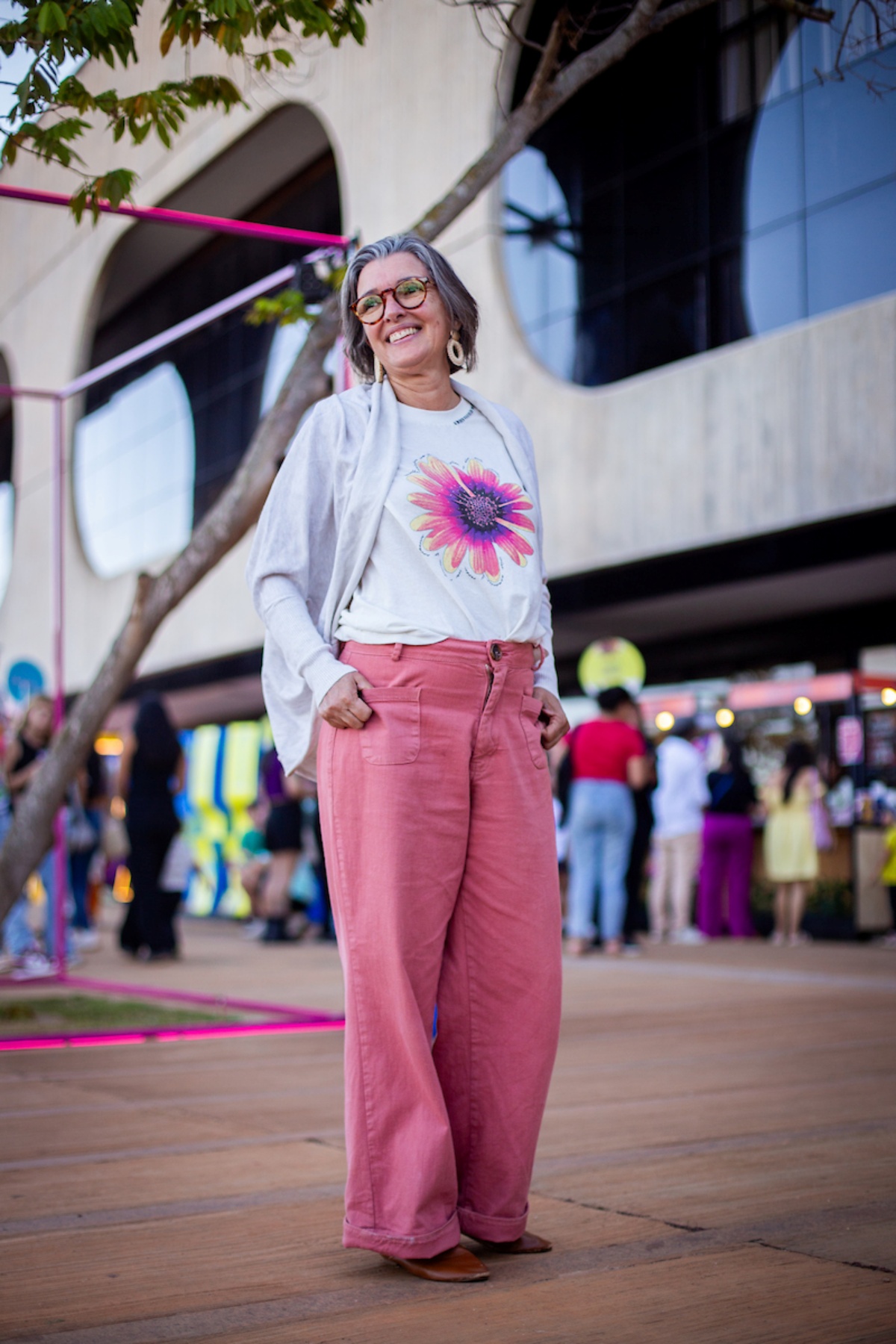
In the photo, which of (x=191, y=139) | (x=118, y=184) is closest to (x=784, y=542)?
(x=118, y=184)

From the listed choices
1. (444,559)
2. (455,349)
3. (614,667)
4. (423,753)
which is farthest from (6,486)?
(423,753)

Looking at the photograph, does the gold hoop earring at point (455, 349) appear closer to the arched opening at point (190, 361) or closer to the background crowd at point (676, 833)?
the background crowd at point (676, 833)

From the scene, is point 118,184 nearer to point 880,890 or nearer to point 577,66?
point 577,66

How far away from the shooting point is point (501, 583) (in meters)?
2.56

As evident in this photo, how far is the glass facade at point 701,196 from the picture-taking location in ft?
37.8

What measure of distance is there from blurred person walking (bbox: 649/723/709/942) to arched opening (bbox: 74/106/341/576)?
8.34 meters

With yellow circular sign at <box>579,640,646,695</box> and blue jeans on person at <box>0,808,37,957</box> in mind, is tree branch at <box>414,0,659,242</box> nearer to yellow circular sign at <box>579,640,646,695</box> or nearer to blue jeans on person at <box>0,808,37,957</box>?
blue jeans on person at <box>0,808,37,957</box>

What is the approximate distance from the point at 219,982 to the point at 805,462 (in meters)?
6.39

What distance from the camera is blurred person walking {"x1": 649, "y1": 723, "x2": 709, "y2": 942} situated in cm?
1266

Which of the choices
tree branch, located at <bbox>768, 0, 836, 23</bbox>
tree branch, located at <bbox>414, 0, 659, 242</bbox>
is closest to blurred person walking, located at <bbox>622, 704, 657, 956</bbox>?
tree branch, located at <bbox>414, 0, 659, 242</bbox>

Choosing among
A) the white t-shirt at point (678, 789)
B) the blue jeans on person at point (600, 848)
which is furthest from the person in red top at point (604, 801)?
the white t-shirt at point (678, 789)

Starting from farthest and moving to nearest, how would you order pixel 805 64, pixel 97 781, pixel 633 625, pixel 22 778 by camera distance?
1. pixel 633 625
2. pixel 805 64
3. pixel 97 781
4. pixel 22 778

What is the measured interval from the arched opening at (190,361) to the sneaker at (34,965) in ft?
36.9

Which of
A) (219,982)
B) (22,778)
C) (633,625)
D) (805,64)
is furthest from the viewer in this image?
(633,625)
